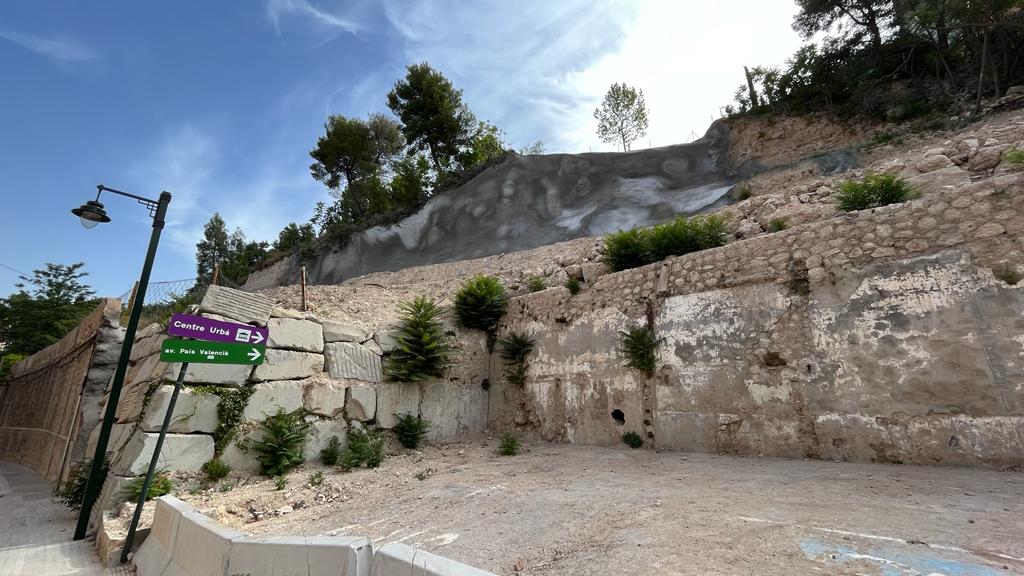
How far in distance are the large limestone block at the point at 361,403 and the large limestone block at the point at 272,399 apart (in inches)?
33.2

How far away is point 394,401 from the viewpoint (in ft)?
28.7

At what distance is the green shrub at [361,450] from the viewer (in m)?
7.39

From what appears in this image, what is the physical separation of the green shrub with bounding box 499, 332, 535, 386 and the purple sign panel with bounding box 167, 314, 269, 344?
487cm

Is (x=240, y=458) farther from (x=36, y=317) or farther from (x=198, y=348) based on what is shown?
(x=36, y=317)

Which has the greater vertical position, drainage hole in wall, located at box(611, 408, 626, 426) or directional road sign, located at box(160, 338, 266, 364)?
directional road sign, located at box(160, 338, 266, 364)

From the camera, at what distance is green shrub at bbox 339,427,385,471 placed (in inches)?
291

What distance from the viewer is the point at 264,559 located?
2928 mm

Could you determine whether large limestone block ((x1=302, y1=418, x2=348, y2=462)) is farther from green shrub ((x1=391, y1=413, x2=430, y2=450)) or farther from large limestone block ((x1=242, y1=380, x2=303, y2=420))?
green shrub ((x1=391, y1=413, x2=430, y2=450))

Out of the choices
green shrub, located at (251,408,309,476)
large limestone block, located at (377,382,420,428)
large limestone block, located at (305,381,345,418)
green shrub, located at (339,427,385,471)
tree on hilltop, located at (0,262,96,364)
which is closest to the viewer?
green shrub, located at (251,408,309,476)

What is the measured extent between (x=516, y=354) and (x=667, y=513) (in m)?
5.67

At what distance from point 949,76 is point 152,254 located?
2358 centimetres

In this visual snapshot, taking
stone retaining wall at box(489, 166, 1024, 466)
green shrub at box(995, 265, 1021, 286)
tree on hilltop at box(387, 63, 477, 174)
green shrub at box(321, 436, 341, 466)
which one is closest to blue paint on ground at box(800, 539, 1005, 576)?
stone retaining wall at box(489, 166, 1024, 466)

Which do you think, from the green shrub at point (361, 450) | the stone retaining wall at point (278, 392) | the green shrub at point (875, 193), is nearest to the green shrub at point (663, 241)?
the green shrub at point (875, 193)

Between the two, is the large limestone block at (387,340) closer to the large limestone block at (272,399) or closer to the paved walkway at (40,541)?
the large limestone block at (272,399)
